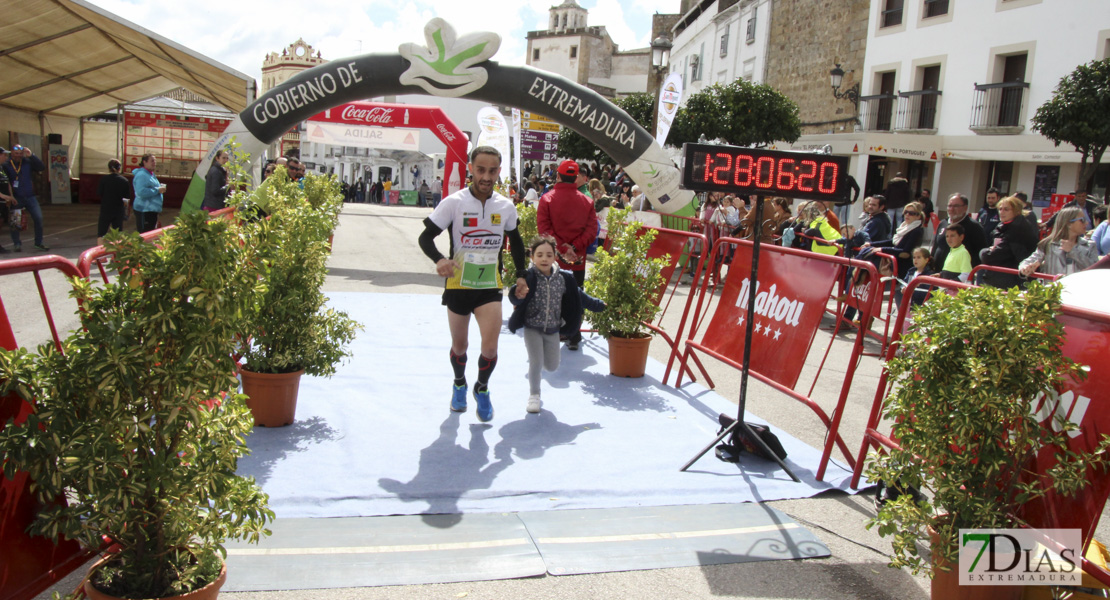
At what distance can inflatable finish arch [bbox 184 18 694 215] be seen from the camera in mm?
11672

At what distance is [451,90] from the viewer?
11.8 m

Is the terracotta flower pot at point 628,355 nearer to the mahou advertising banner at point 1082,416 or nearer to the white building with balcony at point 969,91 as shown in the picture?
the mahou advertising banner at point 1082,416

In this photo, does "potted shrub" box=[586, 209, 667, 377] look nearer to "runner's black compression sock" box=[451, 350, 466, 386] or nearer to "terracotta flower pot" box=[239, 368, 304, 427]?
"runner's black compression sock" box=[451, 350, 466, 386]

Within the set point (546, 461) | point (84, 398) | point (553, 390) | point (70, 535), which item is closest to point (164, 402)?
point (84, 398)

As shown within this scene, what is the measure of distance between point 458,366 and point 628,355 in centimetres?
191

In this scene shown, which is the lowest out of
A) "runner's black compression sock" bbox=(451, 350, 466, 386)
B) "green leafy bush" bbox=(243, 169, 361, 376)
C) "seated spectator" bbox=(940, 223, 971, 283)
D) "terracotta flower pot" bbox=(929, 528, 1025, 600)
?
"terracotta flower pot" bbox=(929, 528, 1025, 600)

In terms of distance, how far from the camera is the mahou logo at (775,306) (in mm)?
5336

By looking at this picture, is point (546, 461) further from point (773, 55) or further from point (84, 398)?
point (773, 55)

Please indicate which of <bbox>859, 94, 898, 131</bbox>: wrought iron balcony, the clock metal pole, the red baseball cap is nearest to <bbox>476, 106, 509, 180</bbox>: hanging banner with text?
the red baseball cap

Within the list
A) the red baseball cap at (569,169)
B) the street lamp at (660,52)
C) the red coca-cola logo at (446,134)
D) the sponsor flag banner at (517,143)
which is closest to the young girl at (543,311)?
the red baseball cap at (569,169)

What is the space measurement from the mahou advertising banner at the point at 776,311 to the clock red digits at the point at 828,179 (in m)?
0.87

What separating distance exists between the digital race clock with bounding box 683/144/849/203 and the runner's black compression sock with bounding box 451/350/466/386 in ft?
6.58

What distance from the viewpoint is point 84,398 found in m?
2.41

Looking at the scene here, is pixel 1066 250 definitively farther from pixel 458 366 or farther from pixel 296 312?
pixel 296 312
